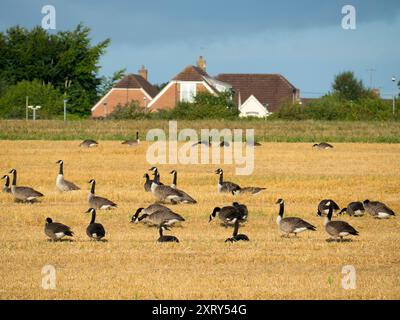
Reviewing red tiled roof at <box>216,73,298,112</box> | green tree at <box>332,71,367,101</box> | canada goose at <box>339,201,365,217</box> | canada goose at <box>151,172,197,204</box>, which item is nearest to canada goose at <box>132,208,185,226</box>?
canada goose at <box>151,172,197,204</box>

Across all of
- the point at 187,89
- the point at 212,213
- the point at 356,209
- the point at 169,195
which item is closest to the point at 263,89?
the point at 187,89

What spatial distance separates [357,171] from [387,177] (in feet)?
9.30

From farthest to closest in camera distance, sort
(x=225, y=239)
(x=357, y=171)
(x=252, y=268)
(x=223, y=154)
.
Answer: (x=223, y=154)
(x=357, y=171)
(x=225, y=239)
(x=252, y=268)

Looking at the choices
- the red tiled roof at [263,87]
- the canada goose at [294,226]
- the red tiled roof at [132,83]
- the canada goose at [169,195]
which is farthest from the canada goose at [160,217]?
the red tiled roof at [132,83]

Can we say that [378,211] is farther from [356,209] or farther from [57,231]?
[57,231]

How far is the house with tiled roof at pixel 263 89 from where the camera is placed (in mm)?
104794

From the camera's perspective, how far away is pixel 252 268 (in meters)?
16.6

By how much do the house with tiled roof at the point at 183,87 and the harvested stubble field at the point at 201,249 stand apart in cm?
5820

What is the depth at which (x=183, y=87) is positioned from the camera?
314 feet

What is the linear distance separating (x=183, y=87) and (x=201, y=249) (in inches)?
3061

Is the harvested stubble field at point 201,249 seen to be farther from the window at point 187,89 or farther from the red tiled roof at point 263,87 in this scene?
the red tiled roof at point 263,87
